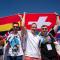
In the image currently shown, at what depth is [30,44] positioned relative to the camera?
4473mm

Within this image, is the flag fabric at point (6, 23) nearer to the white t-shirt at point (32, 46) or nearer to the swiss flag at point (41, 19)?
the swiss flag at point (41, 19)

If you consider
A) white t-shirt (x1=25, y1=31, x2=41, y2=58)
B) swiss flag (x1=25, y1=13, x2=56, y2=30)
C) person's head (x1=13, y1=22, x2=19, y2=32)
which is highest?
swiss flag (x1=25, y1=13, x2=56, y2=30)

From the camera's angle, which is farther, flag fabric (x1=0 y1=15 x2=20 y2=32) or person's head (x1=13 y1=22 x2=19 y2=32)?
flag fabric (x1=0 y1=15 x2=20 y2=32)

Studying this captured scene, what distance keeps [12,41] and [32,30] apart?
0.47 metres

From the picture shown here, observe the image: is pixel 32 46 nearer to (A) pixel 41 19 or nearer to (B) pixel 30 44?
(B) pixel 30 44

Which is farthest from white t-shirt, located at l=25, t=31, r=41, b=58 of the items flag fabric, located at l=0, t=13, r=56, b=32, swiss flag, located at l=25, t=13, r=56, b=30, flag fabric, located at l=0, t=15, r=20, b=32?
flag fabric, located at l=0, t=15, r=20, b=32

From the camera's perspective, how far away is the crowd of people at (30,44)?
14.8 feet

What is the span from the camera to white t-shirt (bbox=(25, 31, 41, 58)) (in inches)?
175

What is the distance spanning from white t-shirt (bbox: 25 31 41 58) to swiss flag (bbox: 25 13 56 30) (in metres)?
3.64

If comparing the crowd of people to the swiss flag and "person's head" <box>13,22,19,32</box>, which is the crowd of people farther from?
the swiss flag

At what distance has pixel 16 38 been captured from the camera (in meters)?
4.73

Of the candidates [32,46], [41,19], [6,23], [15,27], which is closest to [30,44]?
[32,46]

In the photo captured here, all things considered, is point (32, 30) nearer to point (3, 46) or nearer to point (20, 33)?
point (20, 33)

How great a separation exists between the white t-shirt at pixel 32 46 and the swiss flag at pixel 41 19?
364cm
